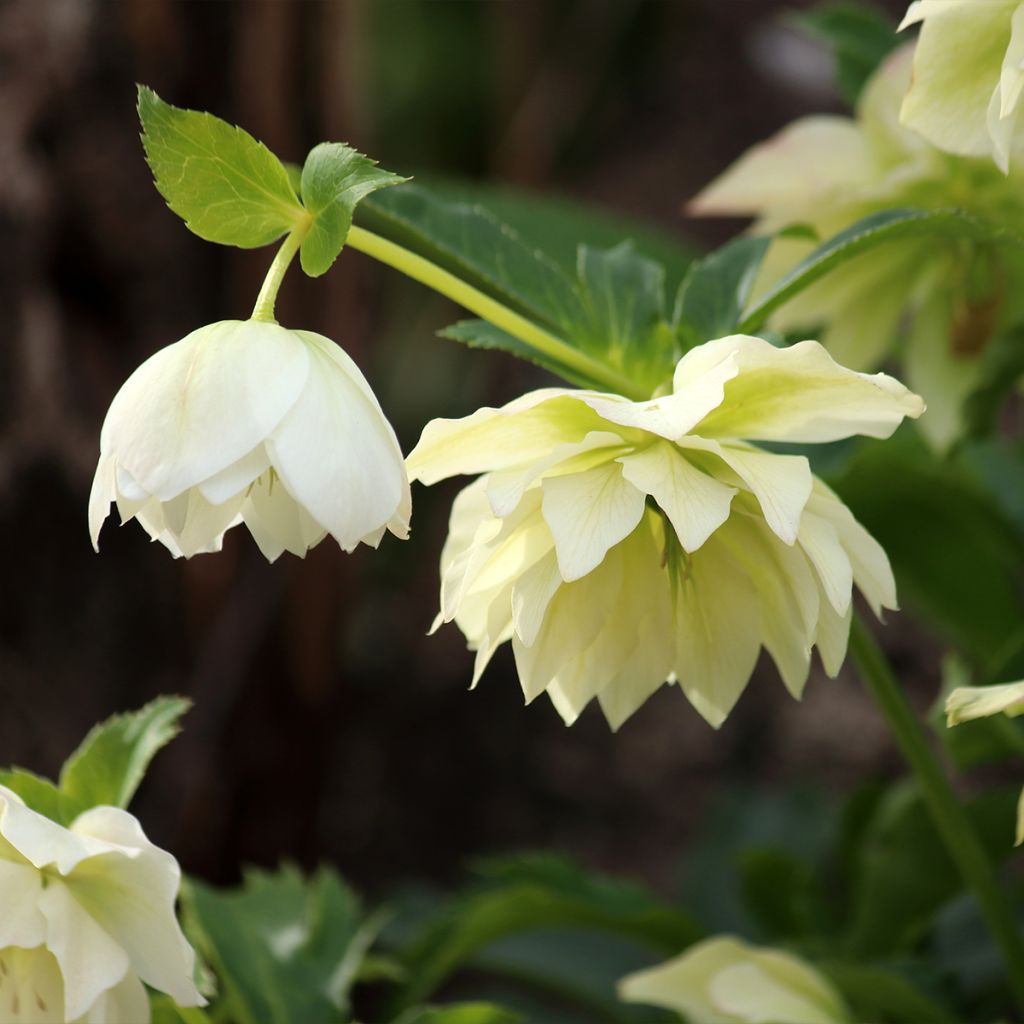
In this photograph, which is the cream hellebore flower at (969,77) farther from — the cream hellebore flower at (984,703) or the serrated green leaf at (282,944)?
the serrated green leaf at (282,944)

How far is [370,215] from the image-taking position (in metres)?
0.61

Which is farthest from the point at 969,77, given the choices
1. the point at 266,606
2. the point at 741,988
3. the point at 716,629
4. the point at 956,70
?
the point at 266,606

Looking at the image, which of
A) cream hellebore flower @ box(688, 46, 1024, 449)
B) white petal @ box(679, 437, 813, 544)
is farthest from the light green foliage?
cream hellebore flower @ box(688, 46, 1024, 449)

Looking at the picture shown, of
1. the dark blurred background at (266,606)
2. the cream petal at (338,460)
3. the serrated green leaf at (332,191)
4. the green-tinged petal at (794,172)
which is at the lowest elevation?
the dark blurred background at (266,606)

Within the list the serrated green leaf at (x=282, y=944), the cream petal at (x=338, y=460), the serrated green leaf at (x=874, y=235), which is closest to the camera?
the cream petal at (x=338, y=460)

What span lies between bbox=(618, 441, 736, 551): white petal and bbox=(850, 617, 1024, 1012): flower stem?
12cm

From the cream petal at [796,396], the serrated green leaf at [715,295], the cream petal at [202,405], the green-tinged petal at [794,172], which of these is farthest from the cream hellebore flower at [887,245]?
the cream petal at [202,405]

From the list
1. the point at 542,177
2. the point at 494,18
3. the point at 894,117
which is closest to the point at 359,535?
the point at 894,117

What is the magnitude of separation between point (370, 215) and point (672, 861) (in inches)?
39.0

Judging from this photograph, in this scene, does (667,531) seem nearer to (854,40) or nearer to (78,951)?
(78,951)

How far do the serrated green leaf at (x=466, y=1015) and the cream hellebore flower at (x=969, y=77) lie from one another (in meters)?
0.38

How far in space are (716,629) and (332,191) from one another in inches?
8.1

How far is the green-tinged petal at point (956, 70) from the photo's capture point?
49 cm

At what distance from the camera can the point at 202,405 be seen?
16.1 inches
